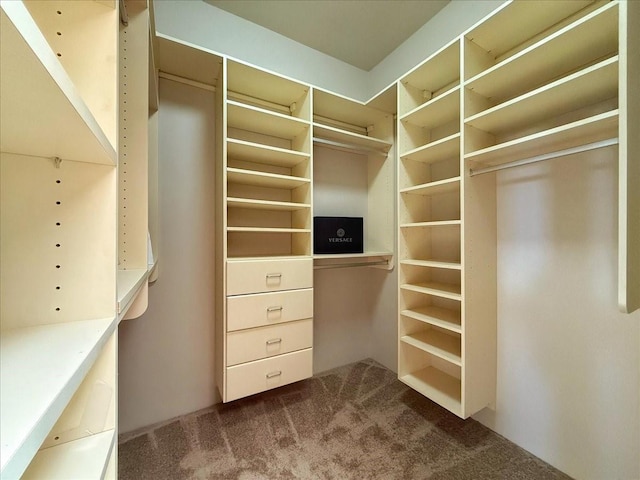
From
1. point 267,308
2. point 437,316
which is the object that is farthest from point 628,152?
point 267,308

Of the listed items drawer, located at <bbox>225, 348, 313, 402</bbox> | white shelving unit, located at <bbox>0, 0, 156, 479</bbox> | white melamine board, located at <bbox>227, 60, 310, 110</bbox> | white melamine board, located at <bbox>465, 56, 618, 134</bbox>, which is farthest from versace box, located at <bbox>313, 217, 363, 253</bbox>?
white shelving unit, located at <bbox>0, 0, 156, 479</bbox>

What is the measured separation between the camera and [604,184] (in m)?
1.10

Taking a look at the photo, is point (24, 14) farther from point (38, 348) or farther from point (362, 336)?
point (362, 336)

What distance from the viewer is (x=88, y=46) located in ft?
1.68

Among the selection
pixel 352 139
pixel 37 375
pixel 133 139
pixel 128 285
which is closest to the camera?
pixel 37 375

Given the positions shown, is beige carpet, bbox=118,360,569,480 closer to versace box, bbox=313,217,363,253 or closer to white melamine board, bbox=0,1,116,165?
versace box, bbox=313,217,363,253

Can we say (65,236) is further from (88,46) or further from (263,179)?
(263,179)

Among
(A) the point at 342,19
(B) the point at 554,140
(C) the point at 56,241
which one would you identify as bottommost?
(C) the point at 56,241

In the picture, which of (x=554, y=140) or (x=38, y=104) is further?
(x=554, y=140)

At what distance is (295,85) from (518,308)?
186 cm

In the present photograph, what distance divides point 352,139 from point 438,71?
69cm

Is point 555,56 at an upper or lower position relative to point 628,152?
upper

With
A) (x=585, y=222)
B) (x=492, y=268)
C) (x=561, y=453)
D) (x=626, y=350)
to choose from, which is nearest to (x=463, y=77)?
(x=585, y=222)

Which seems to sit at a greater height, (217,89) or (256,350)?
(217,89)
